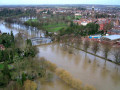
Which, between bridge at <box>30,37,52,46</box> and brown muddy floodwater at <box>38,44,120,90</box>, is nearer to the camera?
brown muddy floodwater at <box>38,44,120,90</box>

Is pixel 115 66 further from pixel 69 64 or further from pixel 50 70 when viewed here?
pixel 50 70

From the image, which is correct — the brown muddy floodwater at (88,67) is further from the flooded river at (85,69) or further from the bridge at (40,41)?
the bridge at (40,41)

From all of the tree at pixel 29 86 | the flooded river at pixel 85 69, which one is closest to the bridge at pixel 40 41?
the flooded river at pixel 85 69

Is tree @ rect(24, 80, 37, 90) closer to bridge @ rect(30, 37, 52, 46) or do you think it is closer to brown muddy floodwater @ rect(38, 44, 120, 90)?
brown muddy floodwater @ rect(38, 44, 120, 90)

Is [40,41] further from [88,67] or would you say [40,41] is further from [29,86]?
[29,86]

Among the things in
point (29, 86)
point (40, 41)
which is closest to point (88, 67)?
point (29, 86)

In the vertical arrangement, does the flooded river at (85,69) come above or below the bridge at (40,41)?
below

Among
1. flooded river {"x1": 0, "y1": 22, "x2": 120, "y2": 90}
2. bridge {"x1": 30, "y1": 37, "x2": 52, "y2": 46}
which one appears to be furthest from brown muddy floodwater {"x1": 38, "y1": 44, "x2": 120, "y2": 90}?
bridge {"x1": 30, "y1": 37, "x2": 52, "y2": 46}

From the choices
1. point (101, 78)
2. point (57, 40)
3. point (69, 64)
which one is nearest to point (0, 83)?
point (69, 64)
